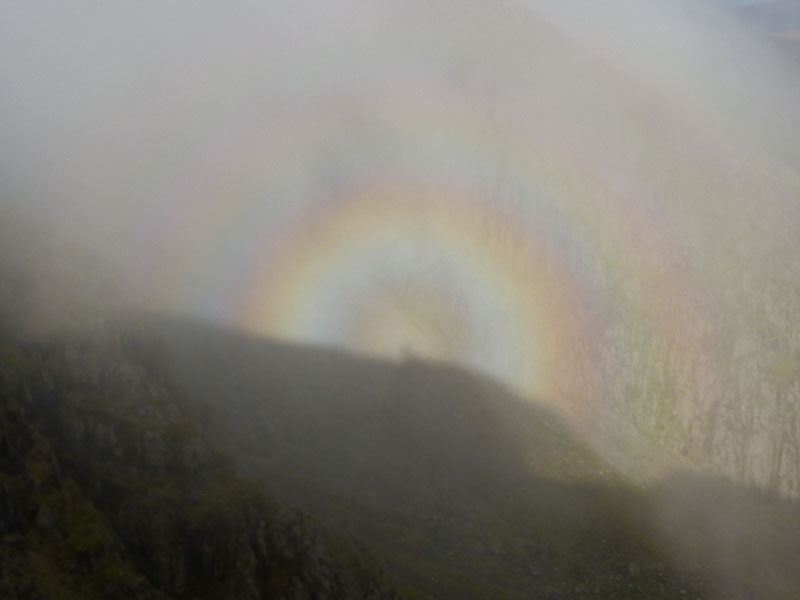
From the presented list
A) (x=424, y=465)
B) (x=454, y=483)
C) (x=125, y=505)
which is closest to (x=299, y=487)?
(x=424, y=465)

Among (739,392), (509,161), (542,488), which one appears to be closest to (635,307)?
(739,392)

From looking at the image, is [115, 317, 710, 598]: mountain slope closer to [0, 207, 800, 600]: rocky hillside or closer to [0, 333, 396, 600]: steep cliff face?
[0, 207, 800, 600]: rocky hillside

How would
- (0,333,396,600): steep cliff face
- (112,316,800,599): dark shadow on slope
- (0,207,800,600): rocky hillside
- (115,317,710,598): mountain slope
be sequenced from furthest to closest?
(112,316,800,599): dark shadow on slope, (115,317,710,598): mountain slope, (0,207,800,600): rocky hillside, (0,333,396,600): steep cliff face

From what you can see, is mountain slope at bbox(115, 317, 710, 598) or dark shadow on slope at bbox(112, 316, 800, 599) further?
dark shadow on slope at bbox(112, 316, 800, 599)

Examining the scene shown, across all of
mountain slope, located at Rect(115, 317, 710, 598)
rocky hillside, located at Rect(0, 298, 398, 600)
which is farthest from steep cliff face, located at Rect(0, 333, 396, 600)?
mountain slope, located at Rect(115, 317, 710, 598)

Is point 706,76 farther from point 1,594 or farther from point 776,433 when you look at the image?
point 1,594

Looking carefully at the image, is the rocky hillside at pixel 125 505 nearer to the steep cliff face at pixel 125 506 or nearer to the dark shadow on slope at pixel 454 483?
the steep cliff face at pixel 125 506

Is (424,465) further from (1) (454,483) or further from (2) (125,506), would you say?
(2) (125,506)

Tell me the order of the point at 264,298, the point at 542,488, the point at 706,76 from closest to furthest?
the point at 542,488 < the point at 264,298 < the point at 706,76

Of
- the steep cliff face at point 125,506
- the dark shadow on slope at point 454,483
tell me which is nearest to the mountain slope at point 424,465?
the dark shadow on slope at point 454,483
